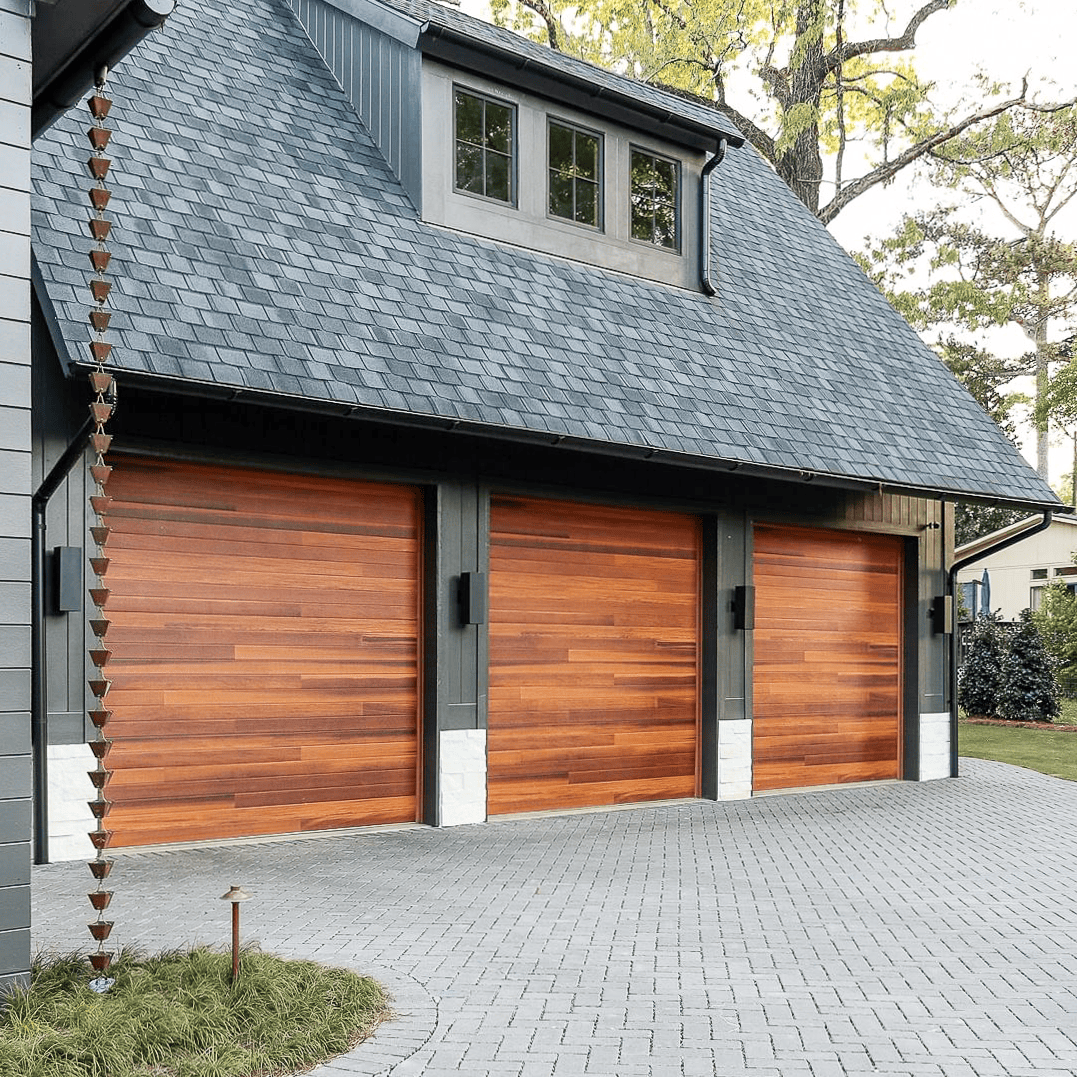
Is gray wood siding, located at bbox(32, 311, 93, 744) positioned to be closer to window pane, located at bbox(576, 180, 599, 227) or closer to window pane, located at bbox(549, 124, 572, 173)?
window pane, located at bbox(549, 124, 572, 173)

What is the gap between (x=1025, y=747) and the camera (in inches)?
728

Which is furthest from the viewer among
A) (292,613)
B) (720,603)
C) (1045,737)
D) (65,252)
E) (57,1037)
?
(1045,737)

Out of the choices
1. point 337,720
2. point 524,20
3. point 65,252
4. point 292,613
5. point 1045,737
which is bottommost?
point 1045,737

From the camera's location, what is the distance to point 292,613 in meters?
9.77

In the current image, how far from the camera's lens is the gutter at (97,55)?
16.9 ft

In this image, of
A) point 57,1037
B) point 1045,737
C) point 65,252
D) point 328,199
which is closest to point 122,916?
point 57,1037

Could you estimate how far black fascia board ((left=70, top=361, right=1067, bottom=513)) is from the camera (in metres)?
8.34

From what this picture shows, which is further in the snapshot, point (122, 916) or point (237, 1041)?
point (122, 916)

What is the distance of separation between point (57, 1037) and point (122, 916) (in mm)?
2509

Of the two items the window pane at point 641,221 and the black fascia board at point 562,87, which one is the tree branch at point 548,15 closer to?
the black fascia board at point 562,87

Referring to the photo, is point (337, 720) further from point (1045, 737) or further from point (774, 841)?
point (1045, 737)

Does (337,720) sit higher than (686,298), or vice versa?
(686,298)

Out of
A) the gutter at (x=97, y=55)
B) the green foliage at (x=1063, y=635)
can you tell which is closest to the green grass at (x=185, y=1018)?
the gutter at (x=97, y=55)

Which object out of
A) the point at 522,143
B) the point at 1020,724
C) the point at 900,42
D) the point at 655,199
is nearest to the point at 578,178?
the point at 522,143
